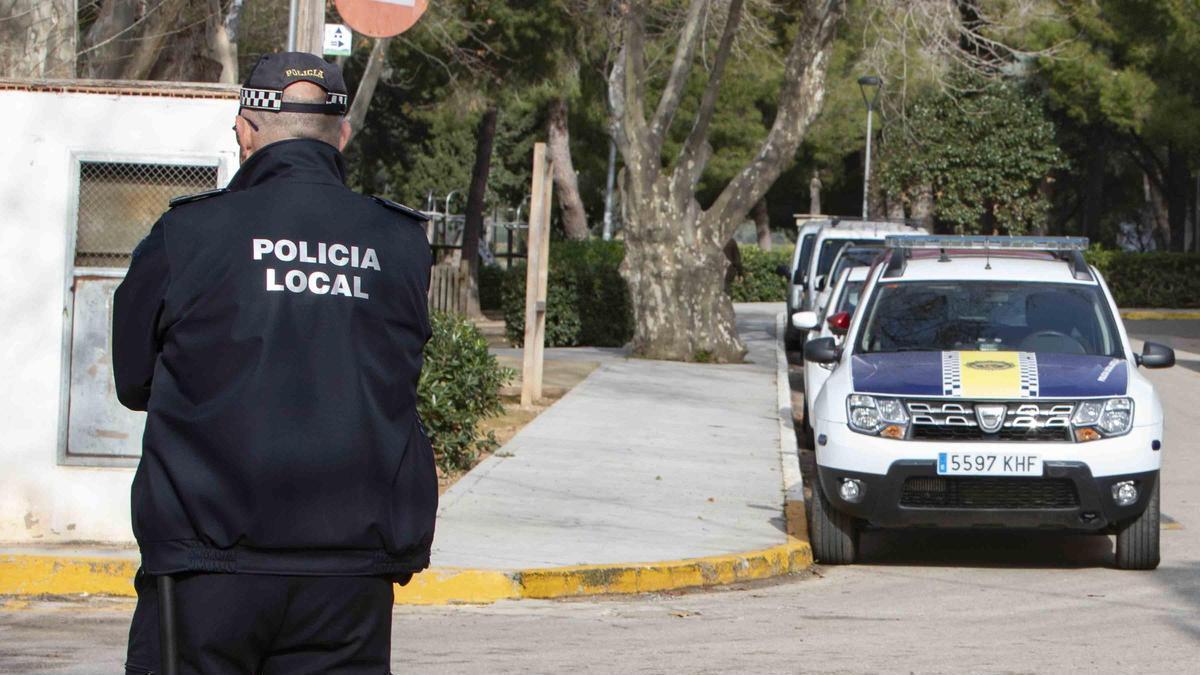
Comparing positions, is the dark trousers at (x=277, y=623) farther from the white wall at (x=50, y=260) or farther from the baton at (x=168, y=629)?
the white wall at (x=50, y=260)

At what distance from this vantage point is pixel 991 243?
10.2 m

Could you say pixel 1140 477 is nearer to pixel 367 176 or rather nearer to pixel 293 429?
pixel 293 429

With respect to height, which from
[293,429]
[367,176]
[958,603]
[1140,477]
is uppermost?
[367,176]

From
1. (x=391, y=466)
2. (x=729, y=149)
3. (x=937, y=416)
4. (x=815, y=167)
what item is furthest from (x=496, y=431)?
(x=815, y=167)

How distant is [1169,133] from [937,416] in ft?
114

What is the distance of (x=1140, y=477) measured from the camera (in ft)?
28.8

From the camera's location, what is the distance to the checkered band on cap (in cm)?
319

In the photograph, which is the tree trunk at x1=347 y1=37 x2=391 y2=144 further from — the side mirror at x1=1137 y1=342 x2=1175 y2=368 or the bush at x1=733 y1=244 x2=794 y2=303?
the bush at x1=733 y1=244 x2=794 y2=303

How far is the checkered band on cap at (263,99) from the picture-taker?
10.5 feet

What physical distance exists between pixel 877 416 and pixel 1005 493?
0.76 metres

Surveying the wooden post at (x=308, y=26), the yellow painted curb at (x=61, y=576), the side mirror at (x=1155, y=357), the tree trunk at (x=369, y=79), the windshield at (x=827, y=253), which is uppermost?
the tree trunk at (x=369, y=79)

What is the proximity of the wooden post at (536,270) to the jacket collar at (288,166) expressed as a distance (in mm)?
11837

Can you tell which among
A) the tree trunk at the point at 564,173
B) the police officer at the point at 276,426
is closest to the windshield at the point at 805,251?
the tree trunk at the point at 564,173

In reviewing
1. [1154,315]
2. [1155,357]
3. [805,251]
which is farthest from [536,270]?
[1154,315]
